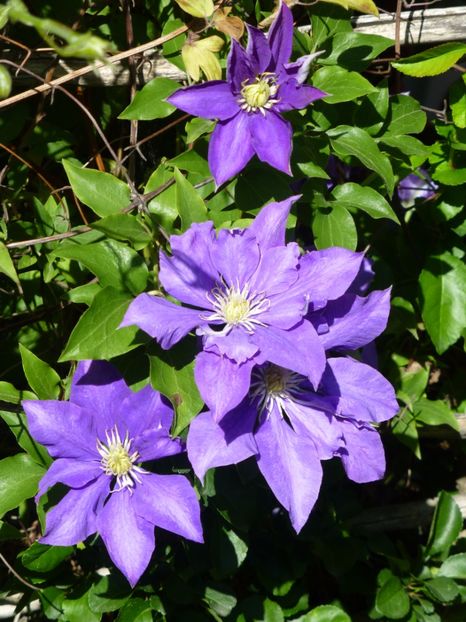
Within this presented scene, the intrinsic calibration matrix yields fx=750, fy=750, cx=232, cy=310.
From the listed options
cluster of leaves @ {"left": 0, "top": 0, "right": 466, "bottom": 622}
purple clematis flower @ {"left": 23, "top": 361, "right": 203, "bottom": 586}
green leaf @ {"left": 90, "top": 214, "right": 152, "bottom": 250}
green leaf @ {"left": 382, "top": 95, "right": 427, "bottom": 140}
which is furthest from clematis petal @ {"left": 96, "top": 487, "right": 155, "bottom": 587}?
green leaf @ {"left": 382, "top": 95, "right": 427, "bottom": 140}

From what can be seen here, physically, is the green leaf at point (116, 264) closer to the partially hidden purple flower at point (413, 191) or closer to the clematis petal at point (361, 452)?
the clematis petal at point (361, 452)

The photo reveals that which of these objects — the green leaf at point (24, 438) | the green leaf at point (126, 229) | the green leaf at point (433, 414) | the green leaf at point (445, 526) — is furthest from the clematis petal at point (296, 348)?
the green leaf at point (445, 526)

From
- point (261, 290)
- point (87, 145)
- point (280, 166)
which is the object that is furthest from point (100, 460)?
point (87, 145)

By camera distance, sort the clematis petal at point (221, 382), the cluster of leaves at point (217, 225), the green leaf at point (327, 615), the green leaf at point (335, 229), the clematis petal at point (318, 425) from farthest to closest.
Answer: the green leaf at point (327, 615) < the green leaf at point (335, 229) < the cluster of leaves at point (217, 225) < the clematis petal at point (318, 425) < the clematis petal at point (221, 382)

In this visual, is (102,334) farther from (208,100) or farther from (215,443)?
(208,100)

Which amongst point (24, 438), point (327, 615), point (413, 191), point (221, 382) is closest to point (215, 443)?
point (221, 382)
